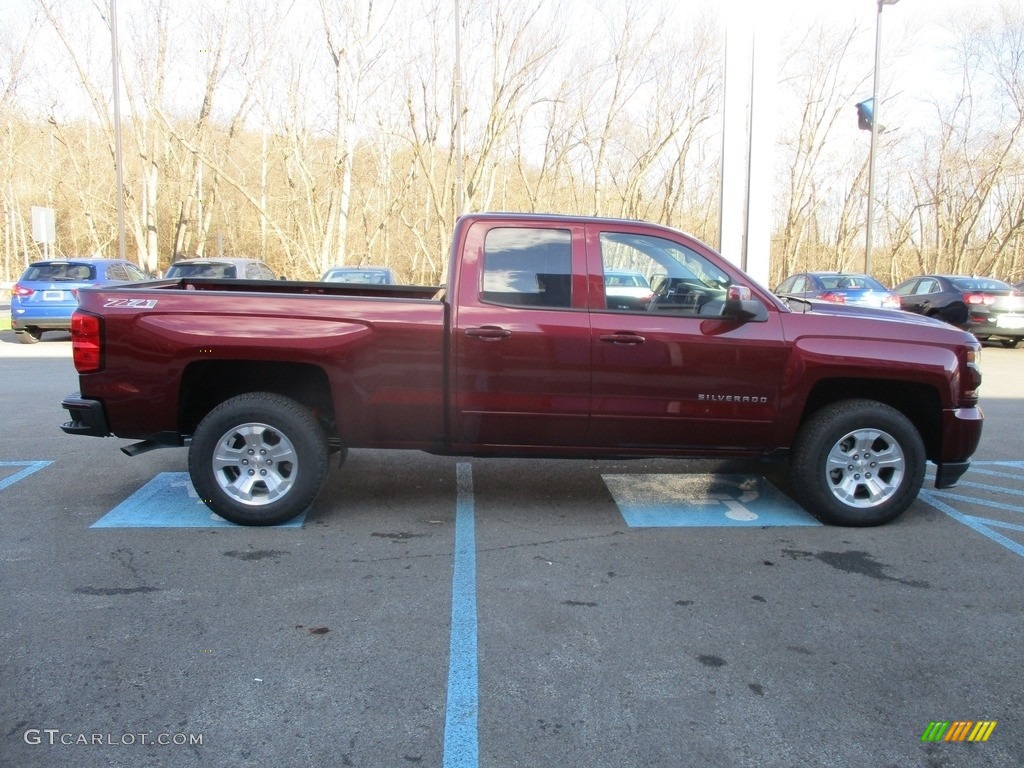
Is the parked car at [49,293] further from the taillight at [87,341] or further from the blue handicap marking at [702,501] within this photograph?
the blue handicap marking at [702,501]

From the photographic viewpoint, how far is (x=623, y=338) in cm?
501

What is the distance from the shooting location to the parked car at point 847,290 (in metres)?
17.2

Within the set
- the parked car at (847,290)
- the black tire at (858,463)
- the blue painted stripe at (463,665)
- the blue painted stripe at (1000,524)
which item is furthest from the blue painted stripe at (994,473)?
the parked car at (847,290)

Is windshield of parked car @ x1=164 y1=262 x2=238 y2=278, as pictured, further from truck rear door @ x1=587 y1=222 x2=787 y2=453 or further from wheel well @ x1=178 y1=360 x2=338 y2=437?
truck rear door @ x1=587 y1=222 x2=787 y2=453

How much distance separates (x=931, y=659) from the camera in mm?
3508

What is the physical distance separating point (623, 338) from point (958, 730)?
2709 mm

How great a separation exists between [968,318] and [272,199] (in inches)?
1301

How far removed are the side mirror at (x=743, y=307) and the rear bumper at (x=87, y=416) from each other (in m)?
3.86

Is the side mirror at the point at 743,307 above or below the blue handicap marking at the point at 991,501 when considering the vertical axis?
above

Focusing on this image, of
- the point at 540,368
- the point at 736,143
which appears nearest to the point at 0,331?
the point at 736,143

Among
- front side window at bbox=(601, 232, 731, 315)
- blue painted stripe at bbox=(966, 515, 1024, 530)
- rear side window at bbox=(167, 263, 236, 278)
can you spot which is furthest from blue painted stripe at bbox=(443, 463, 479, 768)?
rear side window at bbox=(167, 263, 236, 278)

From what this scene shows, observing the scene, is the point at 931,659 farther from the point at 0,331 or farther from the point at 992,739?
the point at 0,331
